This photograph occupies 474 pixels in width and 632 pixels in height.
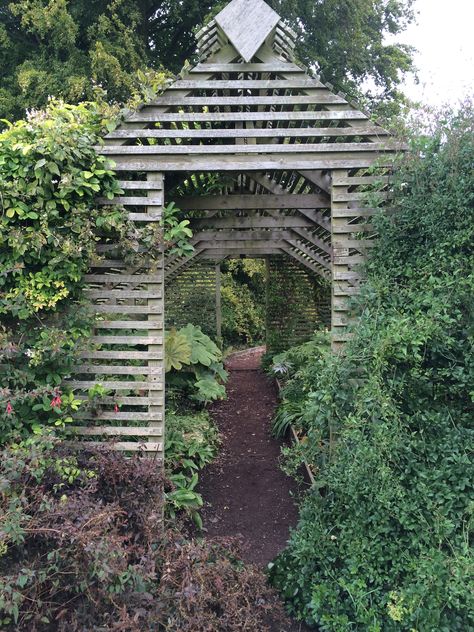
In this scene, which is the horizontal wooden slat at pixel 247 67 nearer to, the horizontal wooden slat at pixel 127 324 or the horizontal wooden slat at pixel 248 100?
the horizontal wooden slat at pixel 248 100

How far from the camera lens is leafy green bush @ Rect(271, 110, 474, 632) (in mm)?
2949

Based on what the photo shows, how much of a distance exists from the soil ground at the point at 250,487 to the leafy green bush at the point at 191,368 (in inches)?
25.2

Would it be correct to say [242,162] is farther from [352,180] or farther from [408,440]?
[408,440]

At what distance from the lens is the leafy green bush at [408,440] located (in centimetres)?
295

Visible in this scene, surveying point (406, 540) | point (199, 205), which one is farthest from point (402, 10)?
point (406, 540)

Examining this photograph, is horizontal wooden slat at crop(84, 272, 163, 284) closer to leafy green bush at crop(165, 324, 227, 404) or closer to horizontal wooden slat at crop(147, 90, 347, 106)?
horizontal wooden slat at crop(147, 90, 347, 106)

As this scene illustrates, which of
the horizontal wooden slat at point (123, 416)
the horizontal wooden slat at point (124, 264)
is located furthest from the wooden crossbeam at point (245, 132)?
the horizontal wooden slat at point (123, 416)

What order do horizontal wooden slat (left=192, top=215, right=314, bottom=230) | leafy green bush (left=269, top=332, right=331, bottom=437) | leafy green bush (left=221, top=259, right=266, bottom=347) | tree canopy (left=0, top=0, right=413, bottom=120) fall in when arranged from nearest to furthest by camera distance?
horizontal wooden slat (left=192, top=215, right=314, bottom=230), leafy green bush (left=269, top=332, right=331, bottom=437), tree canopy (left=0, top=0, right=413, bottom=120), leafy green bush (left=221, top=259, right=266, bottom=347)

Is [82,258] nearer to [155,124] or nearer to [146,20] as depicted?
[155,124]

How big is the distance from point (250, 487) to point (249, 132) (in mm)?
3614

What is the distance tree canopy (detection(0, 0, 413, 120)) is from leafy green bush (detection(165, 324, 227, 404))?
15.9ft

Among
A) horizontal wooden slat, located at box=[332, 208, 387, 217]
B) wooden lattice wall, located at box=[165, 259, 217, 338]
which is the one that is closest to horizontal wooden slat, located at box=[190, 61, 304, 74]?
horizontal wooden slat, located at box=[332, 208, 387, 217]

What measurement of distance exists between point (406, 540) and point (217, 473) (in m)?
2.99

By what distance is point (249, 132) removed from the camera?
3.66 metres
